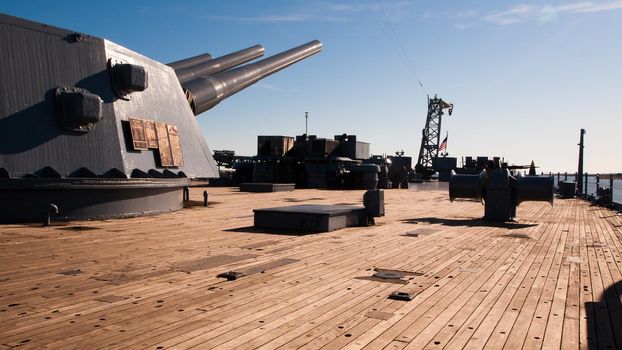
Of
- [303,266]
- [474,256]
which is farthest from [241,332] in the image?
[474,256]

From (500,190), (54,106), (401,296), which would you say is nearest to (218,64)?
(54,106)

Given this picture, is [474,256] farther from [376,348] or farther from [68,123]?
[68,123]

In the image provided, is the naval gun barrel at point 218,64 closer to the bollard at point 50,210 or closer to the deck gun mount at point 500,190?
the bollard at point 50,210

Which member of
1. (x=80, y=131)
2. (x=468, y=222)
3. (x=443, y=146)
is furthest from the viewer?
(x=443, y=146)

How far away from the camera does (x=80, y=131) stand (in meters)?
10.5

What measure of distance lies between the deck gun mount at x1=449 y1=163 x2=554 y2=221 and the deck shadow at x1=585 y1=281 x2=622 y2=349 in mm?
7357

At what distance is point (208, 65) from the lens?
19.5 m

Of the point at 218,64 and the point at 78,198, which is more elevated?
the point at 218,64

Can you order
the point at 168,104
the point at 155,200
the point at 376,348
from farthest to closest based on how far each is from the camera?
the point at 168,104 < the point at 155,200 < the point at 376,348

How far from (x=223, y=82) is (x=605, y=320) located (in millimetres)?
16033

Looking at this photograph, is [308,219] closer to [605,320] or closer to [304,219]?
[304,219]

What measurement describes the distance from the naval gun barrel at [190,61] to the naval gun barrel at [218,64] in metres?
0.15

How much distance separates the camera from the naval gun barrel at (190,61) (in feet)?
61.7

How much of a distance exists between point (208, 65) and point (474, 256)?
47.7ft
